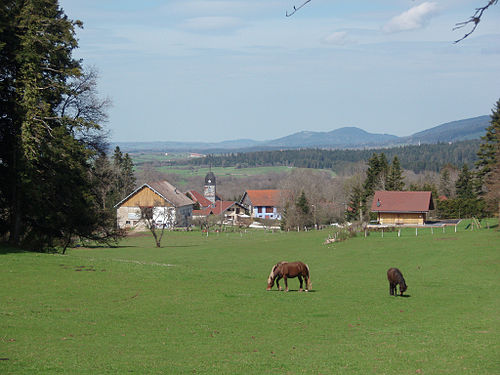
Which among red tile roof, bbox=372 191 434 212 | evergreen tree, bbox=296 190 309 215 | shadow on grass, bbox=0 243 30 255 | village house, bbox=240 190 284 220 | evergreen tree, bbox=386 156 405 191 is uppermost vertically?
evergreen tree, bbox=386 156 405 191

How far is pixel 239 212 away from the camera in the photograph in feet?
457

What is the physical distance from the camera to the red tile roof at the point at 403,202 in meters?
71.6

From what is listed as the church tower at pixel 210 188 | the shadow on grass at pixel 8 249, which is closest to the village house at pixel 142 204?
the shadow on grass at pixel 8 249

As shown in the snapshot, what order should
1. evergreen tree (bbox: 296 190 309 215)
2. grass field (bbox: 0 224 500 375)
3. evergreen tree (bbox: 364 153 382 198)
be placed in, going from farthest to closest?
evergreen tree (bbox: 296 190 309 215) → evergreen tree (bbox: 364 153 382 198) → grass field (bbox: 0 224 500 375)

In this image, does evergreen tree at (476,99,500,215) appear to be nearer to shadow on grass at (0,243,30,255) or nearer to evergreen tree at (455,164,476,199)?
evergreen tree at (455,164,476,199)

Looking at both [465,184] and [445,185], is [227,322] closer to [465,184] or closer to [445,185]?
[465,184]

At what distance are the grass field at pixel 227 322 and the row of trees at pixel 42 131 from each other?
13.0 ft

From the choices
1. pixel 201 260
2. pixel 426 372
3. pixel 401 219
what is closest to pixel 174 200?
pixel 401 219

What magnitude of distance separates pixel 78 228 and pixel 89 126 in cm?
572

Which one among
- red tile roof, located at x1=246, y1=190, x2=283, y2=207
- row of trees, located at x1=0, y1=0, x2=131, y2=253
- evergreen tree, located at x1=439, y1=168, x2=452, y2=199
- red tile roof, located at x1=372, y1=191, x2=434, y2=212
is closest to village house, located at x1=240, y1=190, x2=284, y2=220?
red tile roof, located at x1=246, y1=190, x2=283, y2=207

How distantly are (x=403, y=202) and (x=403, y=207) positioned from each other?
0.98 metres

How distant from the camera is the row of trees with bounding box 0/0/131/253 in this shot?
27375mm

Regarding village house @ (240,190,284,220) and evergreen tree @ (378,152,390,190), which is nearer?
evergreen tree @ (378,152,390,190)

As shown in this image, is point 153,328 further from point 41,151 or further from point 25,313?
point 41,151
